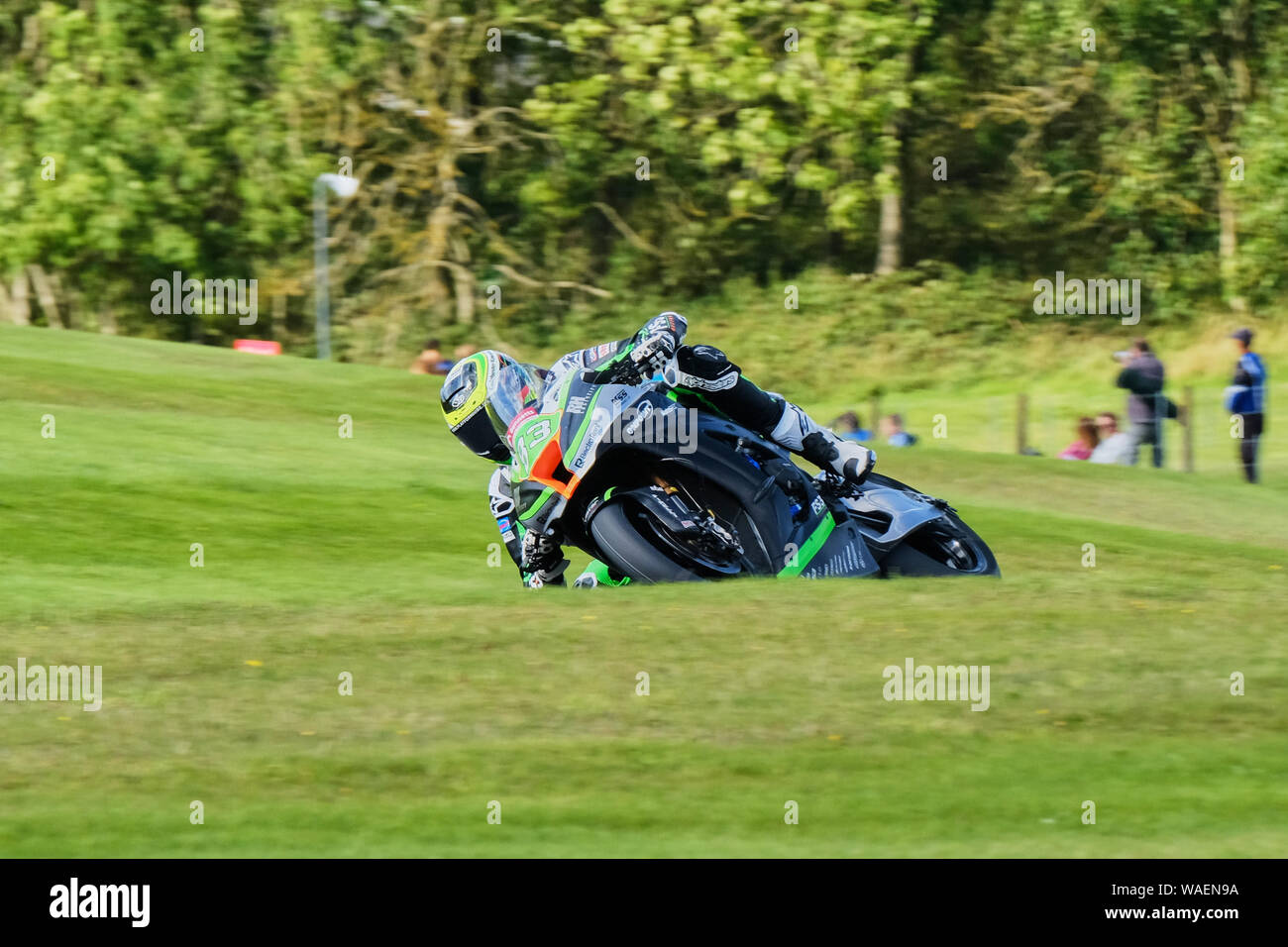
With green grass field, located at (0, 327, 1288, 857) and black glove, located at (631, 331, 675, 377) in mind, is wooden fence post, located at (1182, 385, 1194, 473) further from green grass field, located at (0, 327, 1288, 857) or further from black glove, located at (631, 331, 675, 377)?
black glove, located at (631, 331, 675, 377)

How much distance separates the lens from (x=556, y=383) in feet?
35.0

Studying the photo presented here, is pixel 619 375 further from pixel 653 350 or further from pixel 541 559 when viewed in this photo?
pixel 541 559

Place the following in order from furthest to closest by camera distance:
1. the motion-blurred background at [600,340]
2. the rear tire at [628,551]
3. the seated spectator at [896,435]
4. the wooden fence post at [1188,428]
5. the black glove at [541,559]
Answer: the seated spectator at [896,435], the wooden fence post at [1188,428], the black glove at [541,559], the rear tire at [628,551], the motion-blurred background at [600,340]

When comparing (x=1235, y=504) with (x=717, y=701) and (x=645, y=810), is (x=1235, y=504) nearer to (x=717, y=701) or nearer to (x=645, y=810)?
(x=717, y=701)

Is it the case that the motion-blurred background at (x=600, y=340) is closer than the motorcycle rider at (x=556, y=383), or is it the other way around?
the motion-blurred background at (x=600, y=340)

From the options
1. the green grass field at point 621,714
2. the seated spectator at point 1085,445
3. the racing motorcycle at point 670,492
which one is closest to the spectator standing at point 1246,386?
the seated spectator at point 1085,445

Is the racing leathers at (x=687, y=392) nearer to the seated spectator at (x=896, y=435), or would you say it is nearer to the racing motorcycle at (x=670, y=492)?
the racing motorcycle at (x=670, y=492)

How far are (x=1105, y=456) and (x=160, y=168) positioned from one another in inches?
920

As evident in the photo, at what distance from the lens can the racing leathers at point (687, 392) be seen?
1052cm

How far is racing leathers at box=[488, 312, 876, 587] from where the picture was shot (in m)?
10.5

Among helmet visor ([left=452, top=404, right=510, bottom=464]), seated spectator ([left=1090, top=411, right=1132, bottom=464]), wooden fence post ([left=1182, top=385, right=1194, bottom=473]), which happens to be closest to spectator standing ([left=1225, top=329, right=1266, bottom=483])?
wooden fence post ([left=1182, top=385, right=1194, bottom=473])

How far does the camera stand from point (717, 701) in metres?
8.36

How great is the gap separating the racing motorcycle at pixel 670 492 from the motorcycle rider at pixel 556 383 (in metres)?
0.10

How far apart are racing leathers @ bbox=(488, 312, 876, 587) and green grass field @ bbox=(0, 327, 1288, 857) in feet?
1.14
